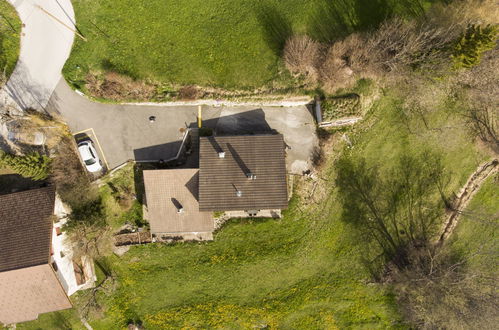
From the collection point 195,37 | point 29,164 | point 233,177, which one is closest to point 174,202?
point 233,177

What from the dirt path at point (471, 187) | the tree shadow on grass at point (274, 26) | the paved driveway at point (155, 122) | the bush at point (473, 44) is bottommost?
the dirt path at point (471, 187)

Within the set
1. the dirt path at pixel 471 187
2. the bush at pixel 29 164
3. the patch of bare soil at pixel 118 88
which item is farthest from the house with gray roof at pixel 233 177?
the dirt path at pixel 471 187

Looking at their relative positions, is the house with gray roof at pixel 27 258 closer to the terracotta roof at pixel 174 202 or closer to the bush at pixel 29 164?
the bush at pixel 29 164

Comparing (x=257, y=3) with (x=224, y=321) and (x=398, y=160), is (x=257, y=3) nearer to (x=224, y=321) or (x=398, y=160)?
(x=398, y=160)

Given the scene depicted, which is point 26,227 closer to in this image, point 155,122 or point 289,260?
point 155,122

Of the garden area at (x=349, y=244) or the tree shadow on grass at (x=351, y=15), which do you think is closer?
the tree shadow on grass at (x=351, y=15)

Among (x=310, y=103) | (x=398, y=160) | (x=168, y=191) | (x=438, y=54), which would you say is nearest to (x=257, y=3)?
(x=310, y=103)
